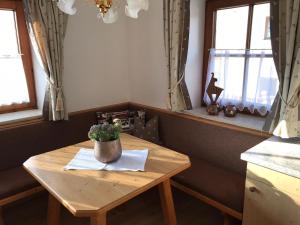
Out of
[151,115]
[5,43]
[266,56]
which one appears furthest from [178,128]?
[5,43]

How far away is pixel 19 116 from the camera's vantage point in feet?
8.07

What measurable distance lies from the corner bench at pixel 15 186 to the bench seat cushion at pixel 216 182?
116cm

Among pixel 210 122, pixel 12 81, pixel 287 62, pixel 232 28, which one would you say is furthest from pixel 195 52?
pixel 12 81

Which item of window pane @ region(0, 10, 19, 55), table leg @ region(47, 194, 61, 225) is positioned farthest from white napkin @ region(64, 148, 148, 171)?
window pane @ region(0, 10, 19, 55)

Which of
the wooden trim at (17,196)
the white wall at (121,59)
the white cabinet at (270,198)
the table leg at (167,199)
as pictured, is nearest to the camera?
the white cabinet at (270,198)

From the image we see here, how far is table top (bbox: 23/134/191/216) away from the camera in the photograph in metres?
1.29

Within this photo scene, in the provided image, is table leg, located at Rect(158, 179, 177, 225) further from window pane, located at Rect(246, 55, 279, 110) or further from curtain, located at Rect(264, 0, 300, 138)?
window pane, located at Rect(246, 55, 279, 110)

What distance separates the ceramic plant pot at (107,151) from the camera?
162 cm

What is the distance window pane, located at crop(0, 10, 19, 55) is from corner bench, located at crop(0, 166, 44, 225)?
3.74ft

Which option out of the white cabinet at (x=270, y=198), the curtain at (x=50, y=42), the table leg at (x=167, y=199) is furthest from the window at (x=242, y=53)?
the curtain at (x=50, y=42)

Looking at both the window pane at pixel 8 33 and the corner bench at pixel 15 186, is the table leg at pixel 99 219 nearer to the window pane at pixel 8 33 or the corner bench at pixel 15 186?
the corner bench at pixel 15 186

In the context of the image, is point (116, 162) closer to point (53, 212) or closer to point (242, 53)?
point (53, 212)

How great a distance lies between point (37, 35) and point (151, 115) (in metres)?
1.38

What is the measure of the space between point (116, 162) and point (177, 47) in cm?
128
